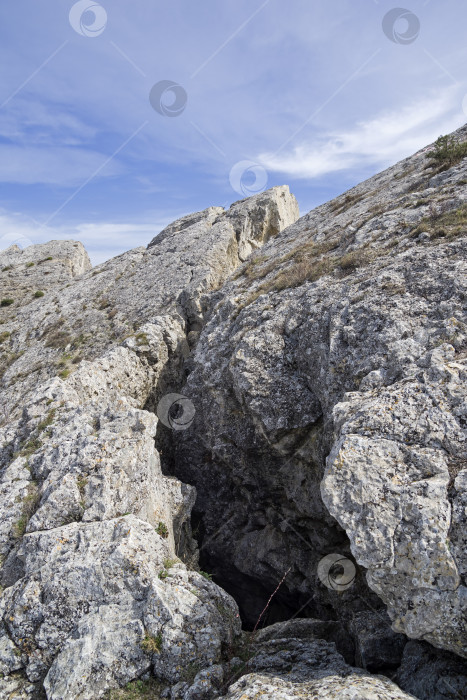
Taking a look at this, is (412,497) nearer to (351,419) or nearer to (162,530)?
(351,419)

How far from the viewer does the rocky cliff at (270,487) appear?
8641mm

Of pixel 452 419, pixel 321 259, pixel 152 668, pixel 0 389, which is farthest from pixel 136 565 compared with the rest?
pixel 0 389

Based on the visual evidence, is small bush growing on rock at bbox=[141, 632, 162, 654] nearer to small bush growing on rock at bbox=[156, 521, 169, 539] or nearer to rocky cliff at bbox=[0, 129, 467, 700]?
rocky cliff at bbox=[0, 129, 467, 700]

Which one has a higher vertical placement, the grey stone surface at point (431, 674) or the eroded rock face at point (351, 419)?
the eroded rock face at point (351, 419)

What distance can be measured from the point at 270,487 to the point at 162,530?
6020mm

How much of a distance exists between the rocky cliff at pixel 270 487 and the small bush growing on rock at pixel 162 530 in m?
0.05

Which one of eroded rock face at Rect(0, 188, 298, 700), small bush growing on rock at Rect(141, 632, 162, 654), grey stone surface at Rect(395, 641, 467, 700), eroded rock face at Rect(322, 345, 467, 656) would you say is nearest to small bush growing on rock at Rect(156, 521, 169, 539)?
eroded rock face at Rect(0, 188, 298, 700)

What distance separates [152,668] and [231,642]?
7.30 ft

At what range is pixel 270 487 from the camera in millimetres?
17828

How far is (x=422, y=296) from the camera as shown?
563 inches

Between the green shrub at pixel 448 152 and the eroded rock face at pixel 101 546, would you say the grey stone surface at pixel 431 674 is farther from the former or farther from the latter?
the green shrub at pixel 448 152

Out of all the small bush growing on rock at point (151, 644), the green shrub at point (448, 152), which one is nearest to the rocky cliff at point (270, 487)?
the small bush growing on rock at point (151, 644)

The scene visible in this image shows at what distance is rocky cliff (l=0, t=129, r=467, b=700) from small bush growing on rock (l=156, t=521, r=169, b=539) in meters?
0.05

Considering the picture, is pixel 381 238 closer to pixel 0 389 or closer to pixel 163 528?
pixel 163 528
